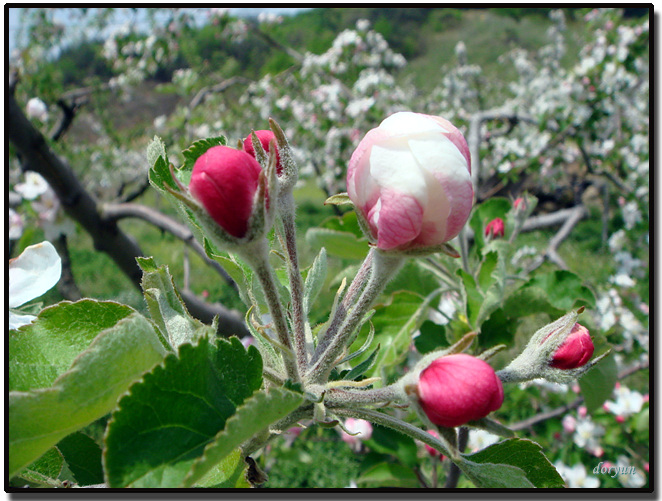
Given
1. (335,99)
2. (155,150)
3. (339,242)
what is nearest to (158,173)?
(155,150)

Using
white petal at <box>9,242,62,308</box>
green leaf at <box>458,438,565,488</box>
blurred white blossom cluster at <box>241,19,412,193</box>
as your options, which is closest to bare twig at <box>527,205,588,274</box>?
green leaf at <box>458,438,565,488</box>

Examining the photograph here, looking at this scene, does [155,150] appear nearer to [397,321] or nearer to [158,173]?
[158,173]

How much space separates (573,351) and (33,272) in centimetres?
74

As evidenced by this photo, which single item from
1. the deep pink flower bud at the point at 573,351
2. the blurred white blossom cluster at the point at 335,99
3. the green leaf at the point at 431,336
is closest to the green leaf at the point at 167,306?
the deep pink flower bud at the point at 573,351

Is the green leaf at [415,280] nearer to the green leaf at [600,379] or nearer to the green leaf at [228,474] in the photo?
the green leaf at [600,379]

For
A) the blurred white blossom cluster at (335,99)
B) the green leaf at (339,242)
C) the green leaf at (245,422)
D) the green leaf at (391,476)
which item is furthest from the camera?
the blurred white blossom cluster at (335,99)

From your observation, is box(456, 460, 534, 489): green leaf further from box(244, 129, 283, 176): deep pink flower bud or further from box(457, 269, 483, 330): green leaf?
box(457, 269, 483, 330): green leaf

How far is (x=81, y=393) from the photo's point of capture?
468mm

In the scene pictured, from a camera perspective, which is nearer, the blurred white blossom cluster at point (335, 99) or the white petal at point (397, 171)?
the white petal at point (397, 171)

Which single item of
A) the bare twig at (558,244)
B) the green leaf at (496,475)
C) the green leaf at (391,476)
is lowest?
the green leaf at (391,476)

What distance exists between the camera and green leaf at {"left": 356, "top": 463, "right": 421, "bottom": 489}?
159cm

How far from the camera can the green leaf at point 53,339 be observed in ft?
1.84

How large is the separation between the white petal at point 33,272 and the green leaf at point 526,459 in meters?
0.63

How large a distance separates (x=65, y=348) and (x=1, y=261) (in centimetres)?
40
